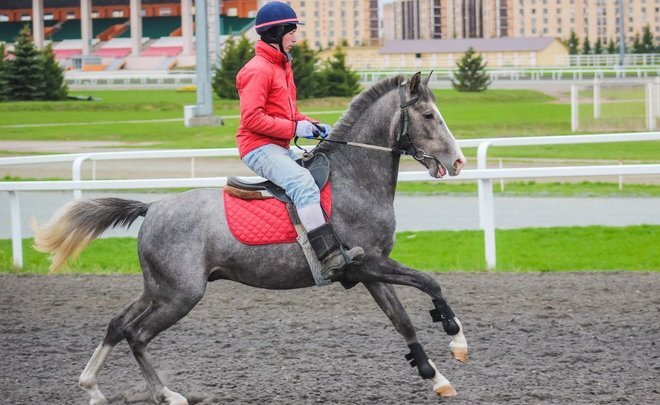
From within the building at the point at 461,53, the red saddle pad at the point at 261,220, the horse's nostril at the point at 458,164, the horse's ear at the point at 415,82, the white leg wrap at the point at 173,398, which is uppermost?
the building at the point at 461,53

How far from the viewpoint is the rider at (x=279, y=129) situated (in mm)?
5699

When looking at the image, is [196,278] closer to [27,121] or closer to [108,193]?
[108,193]

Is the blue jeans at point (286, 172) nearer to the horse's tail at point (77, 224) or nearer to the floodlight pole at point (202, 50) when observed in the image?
the horse's tail at point (77, 224)

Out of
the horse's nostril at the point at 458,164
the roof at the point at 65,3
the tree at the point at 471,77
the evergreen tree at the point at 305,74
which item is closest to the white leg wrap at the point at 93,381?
the horse's nostril at the point at 458,164

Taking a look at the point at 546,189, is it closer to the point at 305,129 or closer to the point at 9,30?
the point at 305,129

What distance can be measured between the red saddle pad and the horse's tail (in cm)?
63

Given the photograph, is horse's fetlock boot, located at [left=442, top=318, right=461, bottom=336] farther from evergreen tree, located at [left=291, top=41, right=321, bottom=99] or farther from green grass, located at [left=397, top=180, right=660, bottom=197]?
evergreen tree, located at [left=291, top=41, right=321, bottom=99]

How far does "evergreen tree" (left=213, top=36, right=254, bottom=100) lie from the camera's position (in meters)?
37.3

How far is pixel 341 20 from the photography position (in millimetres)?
109938

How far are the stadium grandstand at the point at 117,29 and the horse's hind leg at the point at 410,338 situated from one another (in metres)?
62.4

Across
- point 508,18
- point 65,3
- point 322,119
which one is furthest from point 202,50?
point 508,18

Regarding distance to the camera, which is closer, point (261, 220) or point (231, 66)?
point (261, 220)

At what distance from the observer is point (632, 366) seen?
20.4 feet

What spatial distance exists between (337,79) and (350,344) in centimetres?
3135
